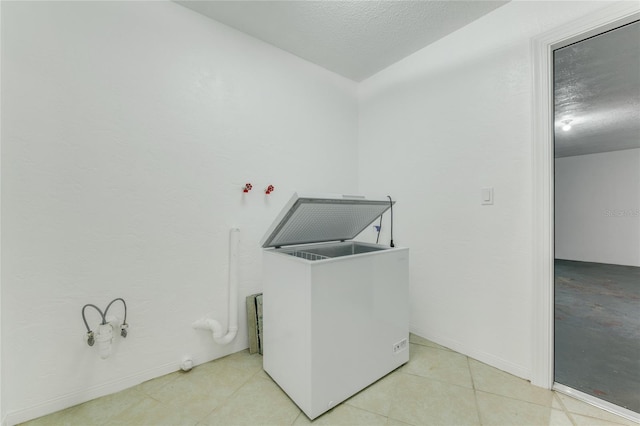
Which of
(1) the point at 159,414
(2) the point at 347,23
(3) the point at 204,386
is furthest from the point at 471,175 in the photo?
(1) the point at 159,414

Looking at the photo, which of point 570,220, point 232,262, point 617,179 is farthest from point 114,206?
point 570,220

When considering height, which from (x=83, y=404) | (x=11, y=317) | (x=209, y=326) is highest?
(x=11, y=317)

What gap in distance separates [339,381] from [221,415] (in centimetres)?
66

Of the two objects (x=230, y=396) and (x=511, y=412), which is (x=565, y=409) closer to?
(x=511, y=412)

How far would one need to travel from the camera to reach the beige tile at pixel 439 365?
1.65 m

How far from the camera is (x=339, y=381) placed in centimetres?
142

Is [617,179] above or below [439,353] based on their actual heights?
above

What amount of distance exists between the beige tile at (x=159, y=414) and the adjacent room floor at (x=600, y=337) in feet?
7.34

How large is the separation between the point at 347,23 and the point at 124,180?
1.96m

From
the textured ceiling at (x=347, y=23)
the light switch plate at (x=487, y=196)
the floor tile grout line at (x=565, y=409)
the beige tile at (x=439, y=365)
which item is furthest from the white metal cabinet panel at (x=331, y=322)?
the textured ceiling at (x=347, y=23)

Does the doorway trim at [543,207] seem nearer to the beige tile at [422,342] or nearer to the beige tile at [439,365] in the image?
the beige tile at [439,365]

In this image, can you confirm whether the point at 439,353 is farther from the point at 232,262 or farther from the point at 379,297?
the point at 232,262

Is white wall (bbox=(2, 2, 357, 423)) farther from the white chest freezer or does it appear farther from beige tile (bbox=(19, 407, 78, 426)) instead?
the white chest freezer

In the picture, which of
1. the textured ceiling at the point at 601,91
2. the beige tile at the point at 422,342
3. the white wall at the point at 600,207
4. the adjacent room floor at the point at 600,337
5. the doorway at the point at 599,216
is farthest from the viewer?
the white wall at the point at 600,207
